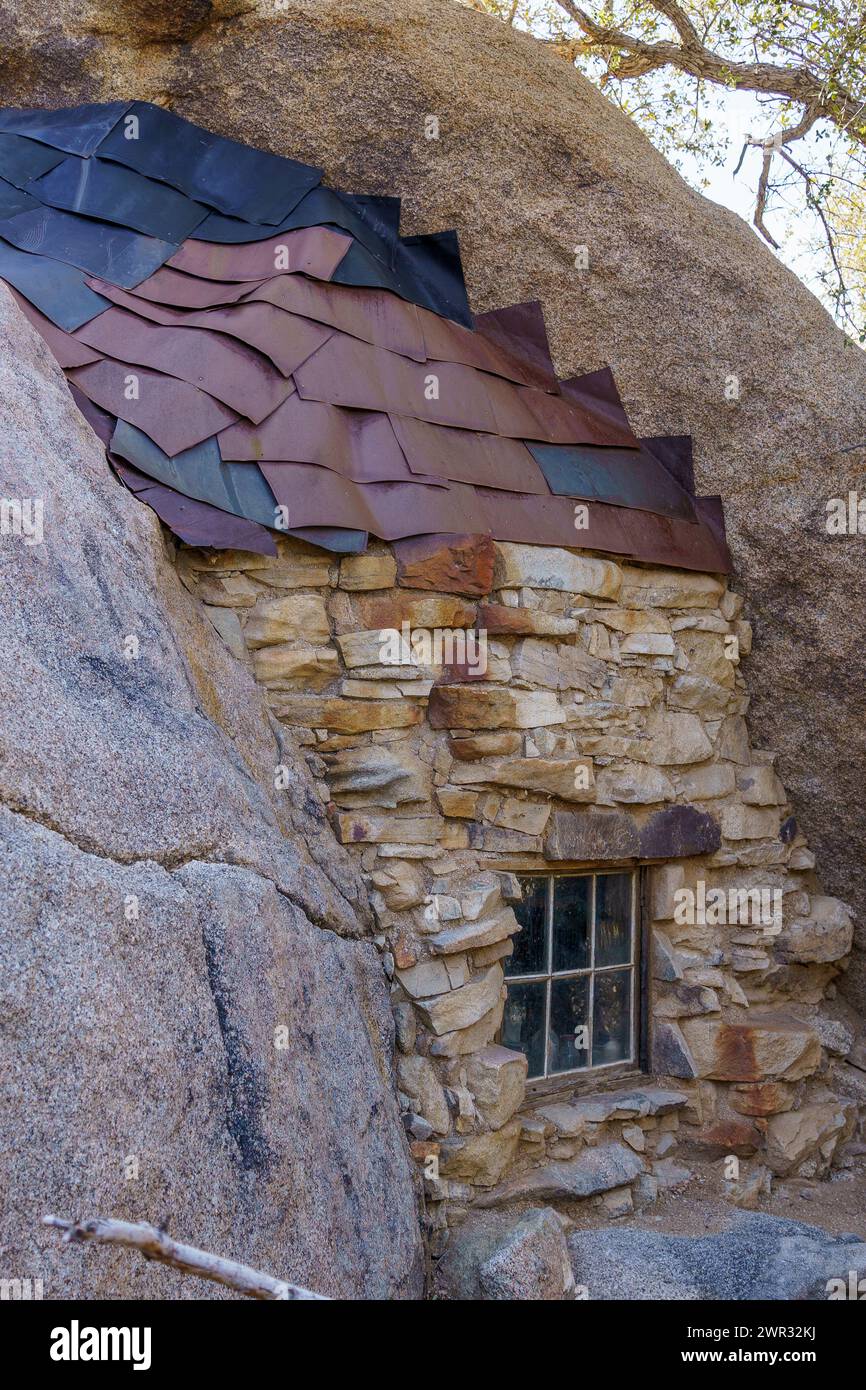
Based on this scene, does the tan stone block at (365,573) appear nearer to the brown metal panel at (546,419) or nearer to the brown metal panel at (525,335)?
the brown metal panel at (546,419)

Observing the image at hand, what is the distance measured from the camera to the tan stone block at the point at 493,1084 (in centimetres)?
382

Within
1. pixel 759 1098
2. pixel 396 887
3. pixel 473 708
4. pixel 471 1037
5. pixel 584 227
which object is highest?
pixel 584 227

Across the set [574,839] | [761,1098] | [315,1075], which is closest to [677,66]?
[574,839]

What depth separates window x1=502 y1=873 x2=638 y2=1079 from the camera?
4.32m

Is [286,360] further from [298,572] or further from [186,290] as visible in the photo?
[298,572]

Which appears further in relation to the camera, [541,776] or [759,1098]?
[759,1098]

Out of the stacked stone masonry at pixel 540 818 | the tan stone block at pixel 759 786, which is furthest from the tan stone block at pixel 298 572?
the tan stone block at pixel 759 786

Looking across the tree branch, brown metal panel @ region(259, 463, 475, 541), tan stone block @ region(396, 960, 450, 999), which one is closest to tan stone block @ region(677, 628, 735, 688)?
brown metal panel @ region(259, 463, 475, 541)

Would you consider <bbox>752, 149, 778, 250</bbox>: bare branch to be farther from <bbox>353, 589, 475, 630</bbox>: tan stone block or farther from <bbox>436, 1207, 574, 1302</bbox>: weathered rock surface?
<bbox>436, 1207, 574, 1302</bbox>: weathered rock surface

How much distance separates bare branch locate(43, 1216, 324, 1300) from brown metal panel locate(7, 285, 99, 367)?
3.08 m

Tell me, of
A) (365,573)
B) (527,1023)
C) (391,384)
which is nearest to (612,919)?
(527,1023)

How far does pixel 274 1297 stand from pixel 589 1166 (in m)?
2.82

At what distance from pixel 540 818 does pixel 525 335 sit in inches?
79.3

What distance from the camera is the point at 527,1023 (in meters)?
4.32
